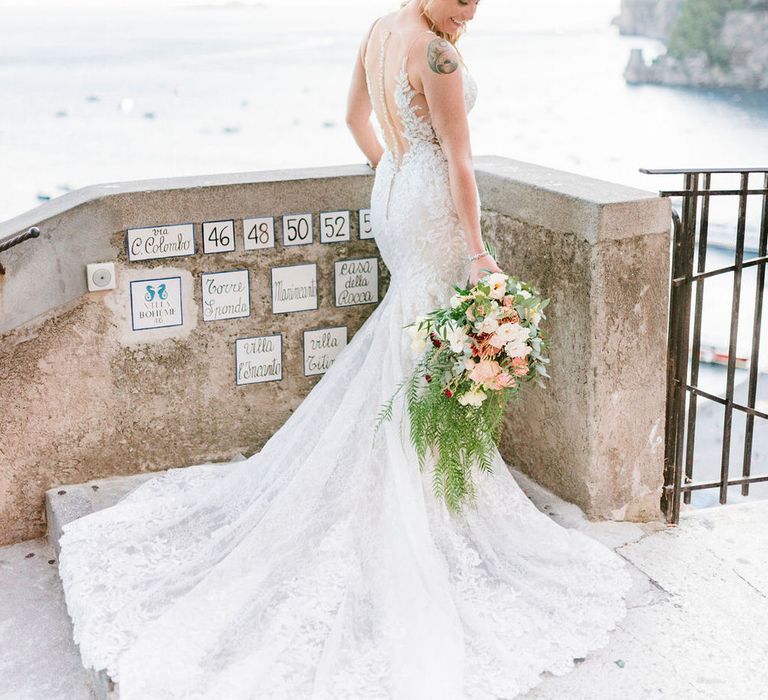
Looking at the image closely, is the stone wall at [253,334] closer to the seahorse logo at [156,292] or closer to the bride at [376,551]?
the seahorse logo at [156,292]

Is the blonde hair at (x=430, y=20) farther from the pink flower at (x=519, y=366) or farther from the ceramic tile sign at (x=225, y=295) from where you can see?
the ceramic tile sign at (x=225, y=295)

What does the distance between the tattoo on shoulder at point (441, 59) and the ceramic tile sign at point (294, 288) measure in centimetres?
121

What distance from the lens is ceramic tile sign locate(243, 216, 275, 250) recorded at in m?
3.79

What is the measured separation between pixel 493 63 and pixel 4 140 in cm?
4350

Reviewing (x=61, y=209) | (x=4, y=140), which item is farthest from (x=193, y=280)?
(x=4, y=140)

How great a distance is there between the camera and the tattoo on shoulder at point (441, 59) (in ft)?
9.58

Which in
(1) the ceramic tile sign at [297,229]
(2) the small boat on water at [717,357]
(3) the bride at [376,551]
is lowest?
(2) the small boat on water at [717,357]

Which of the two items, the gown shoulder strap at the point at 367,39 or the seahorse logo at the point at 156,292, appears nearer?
the gown shoulder strap at the point at 367,39

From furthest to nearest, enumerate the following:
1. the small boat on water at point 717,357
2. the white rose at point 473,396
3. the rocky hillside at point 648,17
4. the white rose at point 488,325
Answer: the rocky hillside at point 648,17
the small boat on water at point 717,357
the white rose at point 473,396
the white rose at point 488,325

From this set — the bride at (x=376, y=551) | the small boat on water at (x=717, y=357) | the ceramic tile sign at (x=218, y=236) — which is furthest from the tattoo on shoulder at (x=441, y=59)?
the small boat on water at (x=717, y=357)

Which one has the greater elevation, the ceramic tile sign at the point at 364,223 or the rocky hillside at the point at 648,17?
the rocky hillside at the point at 648,17

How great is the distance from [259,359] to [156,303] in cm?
48

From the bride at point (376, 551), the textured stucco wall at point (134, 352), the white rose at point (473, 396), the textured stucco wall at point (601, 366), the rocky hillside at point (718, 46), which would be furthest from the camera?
the rocky hillside at point (718, 46)

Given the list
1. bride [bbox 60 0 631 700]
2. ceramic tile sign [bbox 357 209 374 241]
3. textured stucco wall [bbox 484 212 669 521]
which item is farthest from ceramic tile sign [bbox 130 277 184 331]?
textured stucco wall [bbox 484 212 669 521]
